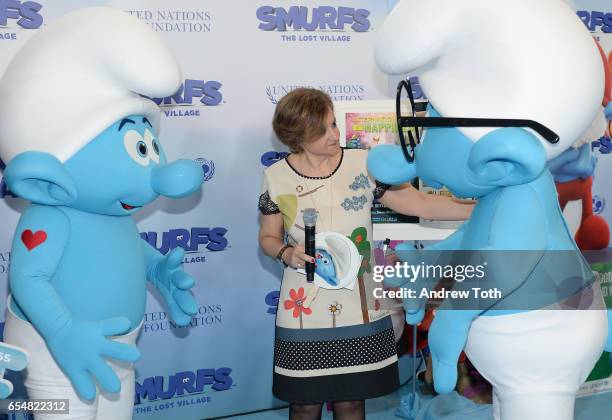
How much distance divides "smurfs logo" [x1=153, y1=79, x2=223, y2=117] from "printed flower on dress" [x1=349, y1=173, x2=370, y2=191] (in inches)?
39.6

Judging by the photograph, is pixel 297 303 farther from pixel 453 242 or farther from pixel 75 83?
pixel 75 83

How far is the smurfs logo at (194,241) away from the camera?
3398 millimetres

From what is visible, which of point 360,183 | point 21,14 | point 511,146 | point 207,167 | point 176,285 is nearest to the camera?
point 511,146

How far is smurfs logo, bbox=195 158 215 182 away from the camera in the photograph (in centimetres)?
341

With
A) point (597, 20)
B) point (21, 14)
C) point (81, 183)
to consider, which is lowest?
point (81, 183)

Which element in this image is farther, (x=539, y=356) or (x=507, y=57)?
(x=539, y=356)

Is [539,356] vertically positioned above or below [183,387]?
above

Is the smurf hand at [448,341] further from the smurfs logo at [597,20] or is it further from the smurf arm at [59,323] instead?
the smurfs logo at [597,20]

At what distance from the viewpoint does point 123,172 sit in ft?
6.89

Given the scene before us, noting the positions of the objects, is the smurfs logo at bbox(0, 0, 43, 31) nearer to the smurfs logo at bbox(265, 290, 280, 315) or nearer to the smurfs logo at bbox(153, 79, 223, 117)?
the smurfs logo at bbox(153, 79, 223, 117)

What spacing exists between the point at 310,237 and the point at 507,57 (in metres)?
1.02

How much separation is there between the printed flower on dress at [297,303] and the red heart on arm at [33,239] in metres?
0.94

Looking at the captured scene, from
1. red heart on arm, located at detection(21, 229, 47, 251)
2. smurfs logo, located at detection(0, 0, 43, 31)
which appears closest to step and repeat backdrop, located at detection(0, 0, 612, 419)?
smurfs logo, located at detection(0, 0, 43, 31)

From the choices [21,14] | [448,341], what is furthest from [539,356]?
[21,14]
